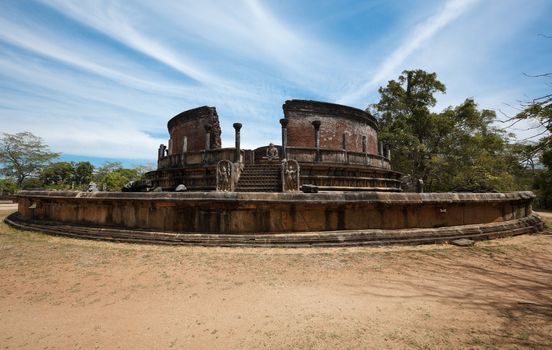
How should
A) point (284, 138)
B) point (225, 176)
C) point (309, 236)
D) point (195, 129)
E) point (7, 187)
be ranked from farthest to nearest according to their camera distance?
point (7, 187) < point (195, 129) < point (284, 138) < point (225, 176) < point (309, 236)

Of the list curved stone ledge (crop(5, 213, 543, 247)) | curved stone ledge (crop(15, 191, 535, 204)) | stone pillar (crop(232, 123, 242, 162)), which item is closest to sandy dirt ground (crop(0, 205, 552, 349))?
curved stone ledge (crop(5, 213, 543, 247))

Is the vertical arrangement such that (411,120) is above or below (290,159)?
above

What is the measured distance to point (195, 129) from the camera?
1780cm

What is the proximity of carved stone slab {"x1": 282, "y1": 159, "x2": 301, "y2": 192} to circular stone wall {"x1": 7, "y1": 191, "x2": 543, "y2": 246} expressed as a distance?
4026 mm

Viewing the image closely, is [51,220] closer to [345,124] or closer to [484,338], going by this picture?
[484,338]

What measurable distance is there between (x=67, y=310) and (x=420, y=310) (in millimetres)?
3194

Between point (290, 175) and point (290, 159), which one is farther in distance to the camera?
point (290, 159)

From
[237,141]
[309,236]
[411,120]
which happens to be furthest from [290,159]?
[411,120]

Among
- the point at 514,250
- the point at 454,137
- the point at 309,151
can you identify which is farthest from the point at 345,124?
the point at 514,250

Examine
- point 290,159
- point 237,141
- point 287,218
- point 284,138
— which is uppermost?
point 284,138

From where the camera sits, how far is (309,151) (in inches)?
480

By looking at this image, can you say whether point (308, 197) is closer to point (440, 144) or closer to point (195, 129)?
point (195, 129)

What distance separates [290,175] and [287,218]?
4284 millimetres

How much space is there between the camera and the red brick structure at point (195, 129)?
1608cm
